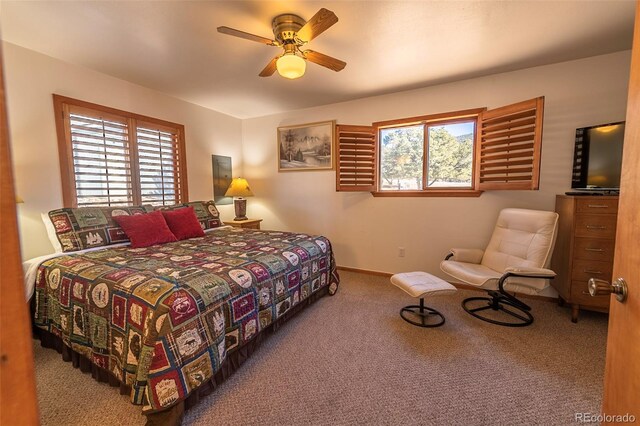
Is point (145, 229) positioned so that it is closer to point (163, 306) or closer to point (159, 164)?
point (159, 164)

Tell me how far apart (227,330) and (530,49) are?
11.4ft

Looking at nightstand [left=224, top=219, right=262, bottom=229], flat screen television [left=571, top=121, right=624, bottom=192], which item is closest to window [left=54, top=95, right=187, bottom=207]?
nightstand [left=224, top=219, right=262, bottom=229]

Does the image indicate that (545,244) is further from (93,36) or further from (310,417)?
(93,36)

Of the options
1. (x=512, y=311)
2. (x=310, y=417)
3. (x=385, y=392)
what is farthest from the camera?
(x=512, y=311)

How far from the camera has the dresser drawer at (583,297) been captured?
2332 mm

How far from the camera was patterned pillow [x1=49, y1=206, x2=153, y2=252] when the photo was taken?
2332 millimetres

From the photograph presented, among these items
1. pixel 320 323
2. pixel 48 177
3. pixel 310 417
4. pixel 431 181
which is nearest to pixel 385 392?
pixel 310 417

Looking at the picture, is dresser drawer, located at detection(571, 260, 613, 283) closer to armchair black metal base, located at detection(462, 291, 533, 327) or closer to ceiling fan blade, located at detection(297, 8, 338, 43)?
armchair black metal base, located at detection(462, 291, 533, 327)

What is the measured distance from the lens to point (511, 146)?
2709mm

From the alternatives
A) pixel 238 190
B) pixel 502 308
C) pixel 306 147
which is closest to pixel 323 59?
pixel 306 147

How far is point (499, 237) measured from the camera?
2852mm

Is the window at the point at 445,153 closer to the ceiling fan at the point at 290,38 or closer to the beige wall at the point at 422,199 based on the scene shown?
the beige wall at the point at 422,199

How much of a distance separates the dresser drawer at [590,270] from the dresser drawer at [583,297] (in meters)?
0.05

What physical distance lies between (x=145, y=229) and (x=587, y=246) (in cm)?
407
